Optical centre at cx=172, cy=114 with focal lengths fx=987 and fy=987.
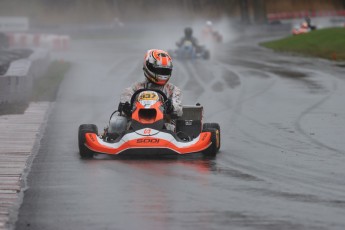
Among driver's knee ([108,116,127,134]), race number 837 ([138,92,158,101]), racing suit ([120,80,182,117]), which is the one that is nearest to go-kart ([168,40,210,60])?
racing suit ([120,80,182,117])

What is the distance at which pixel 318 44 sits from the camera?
131 feet

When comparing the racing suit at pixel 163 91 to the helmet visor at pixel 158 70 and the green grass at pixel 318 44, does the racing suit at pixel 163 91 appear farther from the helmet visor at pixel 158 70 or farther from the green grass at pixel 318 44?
the green grass at pixel 318 44

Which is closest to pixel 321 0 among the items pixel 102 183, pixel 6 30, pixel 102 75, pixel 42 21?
pixel 42 21

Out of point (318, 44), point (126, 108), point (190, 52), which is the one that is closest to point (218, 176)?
point (126, 108)

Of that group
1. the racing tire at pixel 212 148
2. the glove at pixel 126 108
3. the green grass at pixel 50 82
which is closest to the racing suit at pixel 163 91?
the glove at pixel 126 108

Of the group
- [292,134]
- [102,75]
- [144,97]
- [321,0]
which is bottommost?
[321,0]

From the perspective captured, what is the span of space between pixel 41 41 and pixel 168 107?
1506 inches

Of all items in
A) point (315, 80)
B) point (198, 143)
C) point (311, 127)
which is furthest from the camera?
point (315, 80)

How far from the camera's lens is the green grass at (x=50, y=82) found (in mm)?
21375

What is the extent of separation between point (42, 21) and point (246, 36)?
97.0 feet

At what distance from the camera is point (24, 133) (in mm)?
14594

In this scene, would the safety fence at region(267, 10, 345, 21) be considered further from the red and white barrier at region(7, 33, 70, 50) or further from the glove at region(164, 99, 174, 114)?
the glove at region(164, 99, 174, 114)

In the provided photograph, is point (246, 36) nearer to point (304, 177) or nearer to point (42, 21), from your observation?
point (42, 21)

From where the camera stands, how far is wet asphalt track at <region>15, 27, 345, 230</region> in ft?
26.3
